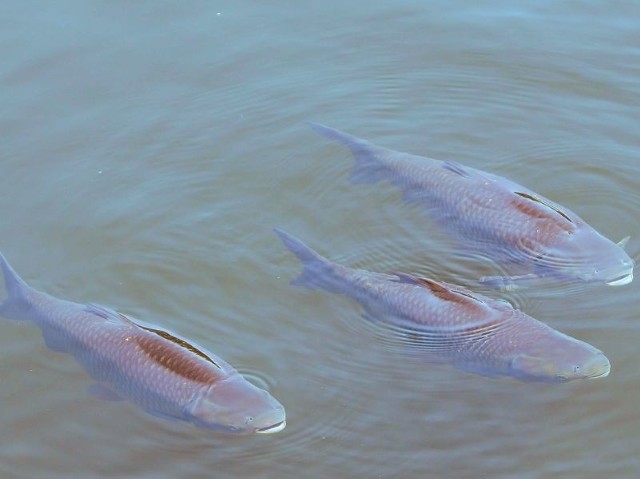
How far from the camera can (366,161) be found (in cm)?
842

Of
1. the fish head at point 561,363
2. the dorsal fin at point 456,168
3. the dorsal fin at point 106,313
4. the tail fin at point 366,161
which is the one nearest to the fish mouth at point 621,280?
the fish head at point 561,363

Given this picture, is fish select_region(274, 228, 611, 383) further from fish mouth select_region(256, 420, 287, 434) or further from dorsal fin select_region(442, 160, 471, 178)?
fish mouth select_region(256, 420, 287, 434)

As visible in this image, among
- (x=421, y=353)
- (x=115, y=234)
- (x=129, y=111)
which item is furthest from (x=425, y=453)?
(x=129, y=111)

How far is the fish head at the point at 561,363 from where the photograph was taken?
6273 millimetres

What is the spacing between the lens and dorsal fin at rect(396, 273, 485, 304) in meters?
6.77

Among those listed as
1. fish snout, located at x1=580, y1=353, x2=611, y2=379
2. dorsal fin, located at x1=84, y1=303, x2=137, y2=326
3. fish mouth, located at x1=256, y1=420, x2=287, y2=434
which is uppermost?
dorsal fin, located at x1=84, y1=303, x2=137, y2=326

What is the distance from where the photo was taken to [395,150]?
8.76 metres

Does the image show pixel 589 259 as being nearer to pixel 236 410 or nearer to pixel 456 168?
pixel 456 168

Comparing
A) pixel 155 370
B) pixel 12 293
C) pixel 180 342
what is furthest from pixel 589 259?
pixel 12 293

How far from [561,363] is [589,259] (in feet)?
3.50

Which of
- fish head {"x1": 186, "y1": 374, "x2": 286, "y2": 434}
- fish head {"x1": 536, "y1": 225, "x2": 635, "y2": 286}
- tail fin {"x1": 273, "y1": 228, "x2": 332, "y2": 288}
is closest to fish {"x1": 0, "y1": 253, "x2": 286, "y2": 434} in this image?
fish head {"x1": 186, "y1": 374, "x2": 286, "y2": 434}

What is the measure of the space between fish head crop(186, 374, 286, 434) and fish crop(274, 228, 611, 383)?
113 centimetres

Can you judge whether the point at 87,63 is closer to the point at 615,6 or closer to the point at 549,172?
the point at 549,172

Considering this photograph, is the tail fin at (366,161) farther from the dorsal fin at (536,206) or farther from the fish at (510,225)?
the dorsal fin at (536,206)
